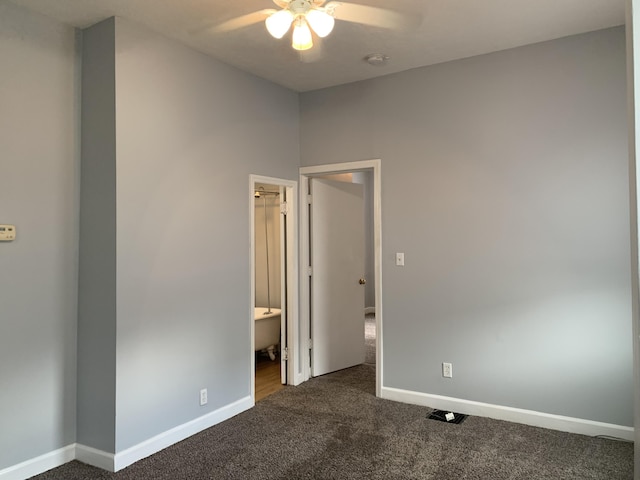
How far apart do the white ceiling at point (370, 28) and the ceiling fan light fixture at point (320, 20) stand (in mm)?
599

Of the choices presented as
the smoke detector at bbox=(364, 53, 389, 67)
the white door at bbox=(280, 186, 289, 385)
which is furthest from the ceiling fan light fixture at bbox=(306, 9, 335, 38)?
the white door at bbox=(280, 186, 289, 385)

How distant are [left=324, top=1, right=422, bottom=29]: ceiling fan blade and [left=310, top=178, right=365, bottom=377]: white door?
183 cm

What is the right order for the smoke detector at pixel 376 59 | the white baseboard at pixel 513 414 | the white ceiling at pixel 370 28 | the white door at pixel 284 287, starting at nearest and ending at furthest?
1. the white ceiling at pixel 370 28
2. the white baseboard at pixel 513 414
3. the smoke detector at pixel 376 59
4. the white door at pixel 284 287

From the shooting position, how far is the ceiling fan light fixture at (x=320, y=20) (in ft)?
7.20

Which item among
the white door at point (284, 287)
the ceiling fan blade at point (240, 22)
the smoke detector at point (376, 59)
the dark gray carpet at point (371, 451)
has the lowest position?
the dark gray carpet at point (371, 451)

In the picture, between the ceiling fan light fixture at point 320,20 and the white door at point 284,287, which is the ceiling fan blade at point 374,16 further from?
the white door at point 284,287

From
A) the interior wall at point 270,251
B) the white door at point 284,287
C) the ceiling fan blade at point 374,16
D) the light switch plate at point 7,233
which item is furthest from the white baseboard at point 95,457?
the interior wall at point 270,251

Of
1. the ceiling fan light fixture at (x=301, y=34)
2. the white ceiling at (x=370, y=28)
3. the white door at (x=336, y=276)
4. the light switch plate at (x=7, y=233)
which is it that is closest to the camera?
the ceiling fan light fixture at (x=301, y=34)

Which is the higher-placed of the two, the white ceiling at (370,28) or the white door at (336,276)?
the white ceiling at (370,28)

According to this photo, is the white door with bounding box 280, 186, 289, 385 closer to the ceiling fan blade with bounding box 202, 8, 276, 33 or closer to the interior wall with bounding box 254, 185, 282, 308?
the interior wall with bounding box 254, 185, 282, 308

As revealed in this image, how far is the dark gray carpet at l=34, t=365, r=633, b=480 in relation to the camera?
2646mm

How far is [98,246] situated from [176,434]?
1391 millimetres

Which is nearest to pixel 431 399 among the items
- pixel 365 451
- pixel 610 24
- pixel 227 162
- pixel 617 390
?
pixel 365 451

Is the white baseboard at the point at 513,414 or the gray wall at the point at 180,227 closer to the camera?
the gray wall at the point at 180,227
